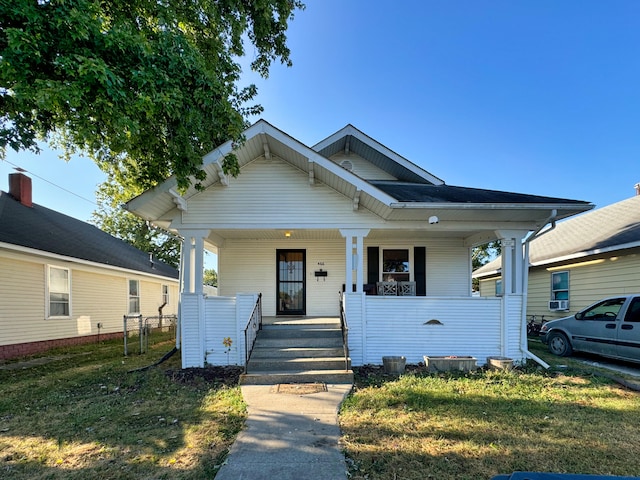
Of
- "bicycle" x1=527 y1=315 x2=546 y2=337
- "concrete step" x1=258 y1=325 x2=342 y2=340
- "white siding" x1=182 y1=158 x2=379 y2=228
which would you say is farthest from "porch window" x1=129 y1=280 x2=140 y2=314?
"bicycle" x1=527 y1=315 x2=546 y2=337

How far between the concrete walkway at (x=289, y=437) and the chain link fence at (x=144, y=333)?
6.06 metres

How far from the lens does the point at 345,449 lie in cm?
363

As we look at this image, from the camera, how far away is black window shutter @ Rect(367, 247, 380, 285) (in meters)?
9.96

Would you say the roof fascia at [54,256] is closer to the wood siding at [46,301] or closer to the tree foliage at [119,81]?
the wood siding at [46,301]

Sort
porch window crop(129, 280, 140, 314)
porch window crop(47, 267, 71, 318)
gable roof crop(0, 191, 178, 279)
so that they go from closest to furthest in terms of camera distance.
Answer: gable roof crop(0, 191, 178, 279)
porch window crop(47, 267, 71, 318)
porch window crop(129, 280, 140, 314)

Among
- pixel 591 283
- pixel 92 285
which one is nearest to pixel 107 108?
pixel 92 285

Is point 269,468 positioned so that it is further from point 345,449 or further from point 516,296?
point 516,296

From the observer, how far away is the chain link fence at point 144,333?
1023cm

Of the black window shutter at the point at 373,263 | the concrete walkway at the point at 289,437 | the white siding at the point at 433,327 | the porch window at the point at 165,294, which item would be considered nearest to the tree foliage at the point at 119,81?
the concrete walkway at the point at 289,437

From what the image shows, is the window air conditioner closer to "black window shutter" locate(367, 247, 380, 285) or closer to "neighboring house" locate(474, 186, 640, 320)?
"neighboring house" locate(474, 186, 640, 320)

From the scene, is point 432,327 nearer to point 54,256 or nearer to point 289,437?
point 289,437

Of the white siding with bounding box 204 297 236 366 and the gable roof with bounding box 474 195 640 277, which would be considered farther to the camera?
the gable roof with bounding box 474 195 640 277

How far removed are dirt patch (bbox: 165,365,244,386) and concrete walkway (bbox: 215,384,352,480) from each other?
925 mm

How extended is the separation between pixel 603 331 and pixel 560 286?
205 inches
